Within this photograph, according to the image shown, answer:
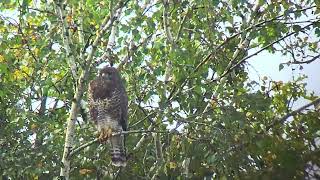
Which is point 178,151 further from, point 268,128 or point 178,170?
point 268,128

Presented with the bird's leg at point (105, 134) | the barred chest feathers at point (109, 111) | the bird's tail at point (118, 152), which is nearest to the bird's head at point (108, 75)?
the barred chest feathers at point (109, 111)

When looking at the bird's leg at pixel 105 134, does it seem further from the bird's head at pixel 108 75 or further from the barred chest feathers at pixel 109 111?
the bird's head at pixel 108 75

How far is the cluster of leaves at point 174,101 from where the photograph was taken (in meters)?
7.18

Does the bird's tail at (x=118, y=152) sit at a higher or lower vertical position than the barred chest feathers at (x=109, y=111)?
lower

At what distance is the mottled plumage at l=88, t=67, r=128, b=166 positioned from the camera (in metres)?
9.56

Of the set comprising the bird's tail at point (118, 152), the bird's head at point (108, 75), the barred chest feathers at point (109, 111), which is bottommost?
the bird's tail at point (118, 152)

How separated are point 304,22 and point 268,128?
2.06 m

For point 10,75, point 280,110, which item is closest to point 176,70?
point 10,75

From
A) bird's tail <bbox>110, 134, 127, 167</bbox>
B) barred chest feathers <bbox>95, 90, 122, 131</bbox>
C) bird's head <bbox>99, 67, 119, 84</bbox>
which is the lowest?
bird's tail <bbox>110, 134, 127, 167</bbox>

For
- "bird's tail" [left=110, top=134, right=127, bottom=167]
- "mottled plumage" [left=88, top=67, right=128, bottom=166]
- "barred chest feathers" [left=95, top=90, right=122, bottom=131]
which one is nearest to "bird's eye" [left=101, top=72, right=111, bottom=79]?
"mottled plumage" [left=88, top=67, right=128, bottom=166]

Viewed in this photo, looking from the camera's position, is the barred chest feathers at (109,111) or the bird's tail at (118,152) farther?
the barred chest feathers at (109,111)

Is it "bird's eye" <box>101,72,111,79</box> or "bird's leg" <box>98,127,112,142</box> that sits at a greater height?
"bird's eye" <box>101,72,111,79</box>

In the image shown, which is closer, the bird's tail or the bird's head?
the bird's tail

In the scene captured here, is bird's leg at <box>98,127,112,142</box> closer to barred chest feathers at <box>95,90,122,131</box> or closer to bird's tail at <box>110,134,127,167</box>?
barred chest feathers at <box>95,90,122,131</box>
